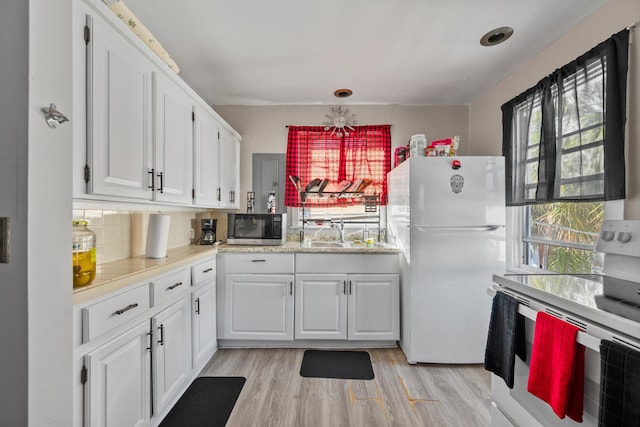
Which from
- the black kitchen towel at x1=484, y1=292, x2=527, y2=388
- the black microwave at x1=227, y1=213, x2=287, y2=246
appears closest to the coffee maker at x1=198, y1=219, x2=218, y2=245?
the black microwave at x1=227, y1=213, x2=287, y2=246

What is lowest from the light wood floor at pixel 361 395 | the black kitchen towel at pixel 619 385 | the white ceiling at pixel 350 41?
the light wood floor at pixel 361 395

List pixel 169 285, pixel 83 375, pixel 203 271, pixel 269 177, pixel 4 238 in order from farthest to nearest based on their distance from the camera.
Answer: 1. pixel 269 177
2. pixel 203 271
3. pixel 169 285
4. pixel 83 375
5. pixel 4 238

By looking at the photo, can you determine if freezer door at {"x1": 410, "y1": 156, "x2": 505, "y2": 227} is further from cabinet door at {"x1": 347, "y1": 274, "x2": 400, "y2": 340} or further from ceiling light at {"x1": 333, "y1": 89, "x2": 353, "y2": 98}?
ceiling light at {"x1": 333, "y1": 89, "x2": 353, "y2": 98}

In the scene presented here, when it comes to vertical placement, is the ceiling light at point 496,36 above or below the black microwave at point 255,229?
above

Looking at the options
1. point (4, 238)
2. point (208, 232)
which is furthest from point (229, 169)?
point (4, 238)

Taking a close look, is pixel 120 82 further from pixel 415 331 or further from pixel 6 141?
pixel 415 331

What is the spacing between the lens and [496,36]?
77.7 inches

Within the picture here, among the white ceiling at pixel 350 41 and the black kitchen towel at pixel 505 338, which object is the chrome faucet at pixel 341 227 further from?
the black kitchen towel at pixel 505 338

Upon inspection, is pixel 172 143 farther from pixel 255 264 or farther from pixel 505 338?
pixel 505 338

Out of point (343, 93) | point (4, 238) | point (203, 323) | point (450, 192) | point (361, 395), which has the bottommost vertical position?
point (361, 395)

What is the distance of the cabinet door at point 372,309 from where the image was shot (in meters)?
2.58

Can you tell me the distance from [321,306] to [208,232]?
49.5 inches

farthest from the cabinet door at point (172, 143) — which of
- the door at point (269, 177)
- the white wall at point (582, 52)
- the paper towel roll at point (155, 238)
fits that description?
the white wall at point (582, 52)

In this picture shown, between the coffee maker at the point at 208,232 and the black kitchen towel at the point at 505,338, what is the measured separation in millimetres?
2328
